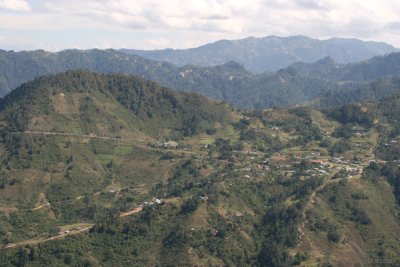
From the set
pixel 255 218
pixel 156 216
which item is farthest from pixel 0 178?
pixel 255 218

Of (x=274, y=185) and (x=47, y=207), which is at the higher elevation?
(x=274, y=185)

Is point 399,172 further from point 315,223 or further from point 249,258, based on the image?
point 249,258

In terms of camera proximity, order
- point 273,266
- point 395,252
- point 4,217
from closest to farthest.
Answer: point 273,266 < point 395,252 < point 4,217

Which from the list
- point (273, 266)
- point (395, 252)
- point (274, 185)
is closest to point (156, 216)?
point (273, 266)

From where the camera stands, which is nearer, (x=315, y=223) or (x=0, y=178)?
(x=315, y=223)

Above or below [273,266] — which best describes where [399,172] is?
above

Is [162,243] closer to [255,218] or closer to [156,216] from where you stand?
[156,216]

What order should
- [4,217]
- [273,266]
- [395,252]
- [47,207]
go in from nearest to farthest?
[273,266]
[395,252]
[4,217]
[47,207]

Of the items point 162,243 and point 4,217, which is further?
point 4,217

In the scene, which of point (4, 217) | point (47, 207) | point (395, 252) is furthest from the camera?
point (47, 207)
